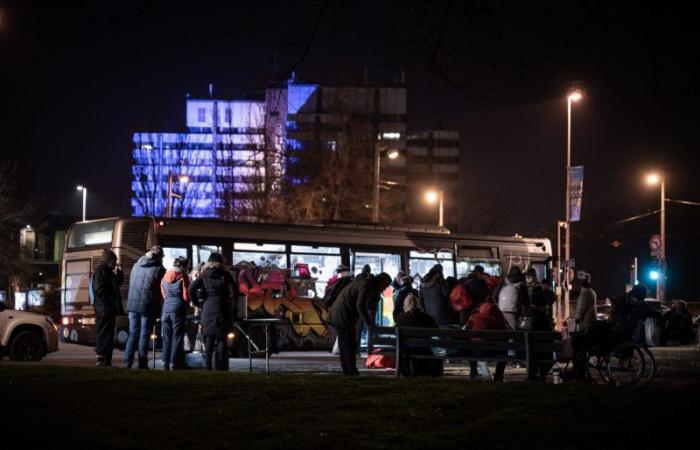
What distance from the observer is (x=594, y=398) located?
1171cm

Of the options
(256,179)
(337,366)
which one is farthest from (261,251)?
(256,179)

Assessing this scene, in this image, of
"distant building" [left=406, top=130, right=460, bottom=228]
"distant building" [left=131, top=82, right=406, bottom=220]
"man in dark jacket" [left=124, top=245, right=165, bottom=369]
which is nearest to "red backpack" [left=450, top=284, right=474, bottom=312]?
"man in dark jacket" [left=124, top=245, right=165, bottom=369]

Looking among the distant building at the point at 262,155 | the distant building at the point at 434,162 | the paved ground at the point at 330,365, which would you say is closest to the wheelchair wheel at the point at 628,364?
the paved ground at the point at 330,365

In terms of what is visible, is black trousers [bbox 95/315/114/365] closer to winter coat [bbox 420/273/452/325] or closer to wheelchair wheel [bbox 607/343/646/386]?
winter coat [bbox 420/273/452/325]

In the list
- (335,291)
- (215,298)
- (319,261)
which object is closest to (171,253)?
(319,261)

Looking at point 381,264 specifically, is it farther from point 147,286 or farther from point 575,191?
point 575,191

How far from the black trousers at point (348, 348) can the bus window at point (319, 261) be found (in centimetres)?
1049

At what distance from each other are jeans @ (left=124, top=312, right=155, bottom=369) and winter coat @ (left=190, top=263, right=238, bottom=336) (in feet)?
4.30

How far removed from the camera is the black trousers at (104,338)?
17.1m

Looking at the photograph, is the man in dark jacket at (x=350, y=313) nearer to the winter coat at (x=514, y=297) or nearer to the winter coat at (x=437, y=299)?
the winter coat at (x=514, y=297)

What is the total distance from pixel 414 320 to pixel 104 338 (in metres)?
5.39

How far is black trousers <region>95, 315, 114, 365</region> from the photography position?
17125 mm

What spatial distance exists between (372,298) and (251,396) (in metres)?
Result: 4.86

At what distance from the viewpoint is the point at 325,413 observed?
10.2 m
